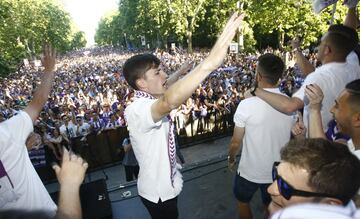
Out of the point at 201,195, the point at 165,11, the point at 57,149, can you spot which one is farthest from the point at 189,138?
the point at 165,11

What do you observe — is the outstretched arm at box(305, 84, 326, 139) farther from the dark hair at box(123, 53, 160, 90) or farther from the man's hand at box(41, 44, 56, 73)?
the man's hand at box(41, 44, 56, 73)

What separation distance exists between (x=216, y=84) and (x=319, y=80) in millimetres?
12443

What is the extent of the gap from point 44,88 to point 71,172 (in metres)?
1.25

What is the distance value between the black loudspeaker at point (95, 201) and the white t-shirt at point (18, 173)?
6.41 feet

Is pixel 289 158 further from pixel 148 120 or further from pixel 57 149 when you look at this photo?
pixel 57 149

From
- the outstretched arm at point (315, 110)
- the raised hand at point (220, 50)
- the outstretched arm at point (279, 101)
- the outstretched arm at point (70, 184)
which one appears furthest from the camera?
the outstretched arm at point (279, 101)

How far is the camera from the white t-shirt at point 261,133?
9.33 ft

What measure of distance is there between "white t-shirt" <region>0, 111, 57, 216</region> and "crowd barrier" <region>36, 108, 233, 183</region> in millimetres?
6377

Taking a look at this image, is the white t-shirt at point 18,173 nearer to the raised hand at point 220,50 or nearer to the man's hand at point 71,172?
the man's hand at point 71,172

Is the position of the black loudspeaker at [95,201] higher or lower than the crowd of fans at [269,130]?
lower

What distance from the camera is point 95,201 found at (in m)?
4.30

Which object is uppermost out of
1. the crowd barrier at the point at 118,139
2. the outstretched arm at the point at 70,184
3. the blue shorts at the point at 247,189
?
the outstretched arm at the point at 70,184

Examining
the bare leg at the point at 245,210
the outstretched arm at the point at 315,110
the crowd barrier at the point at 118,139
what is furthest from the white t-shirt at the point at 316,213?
the crowd barrier at the point at 118,139

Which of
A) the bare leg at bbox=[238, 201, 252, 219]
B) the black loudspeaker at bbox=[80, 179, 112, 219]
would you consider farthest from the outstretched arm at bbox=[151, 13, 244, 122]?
the black loudspeaker at bbox=[80, 179, 112, 219]
